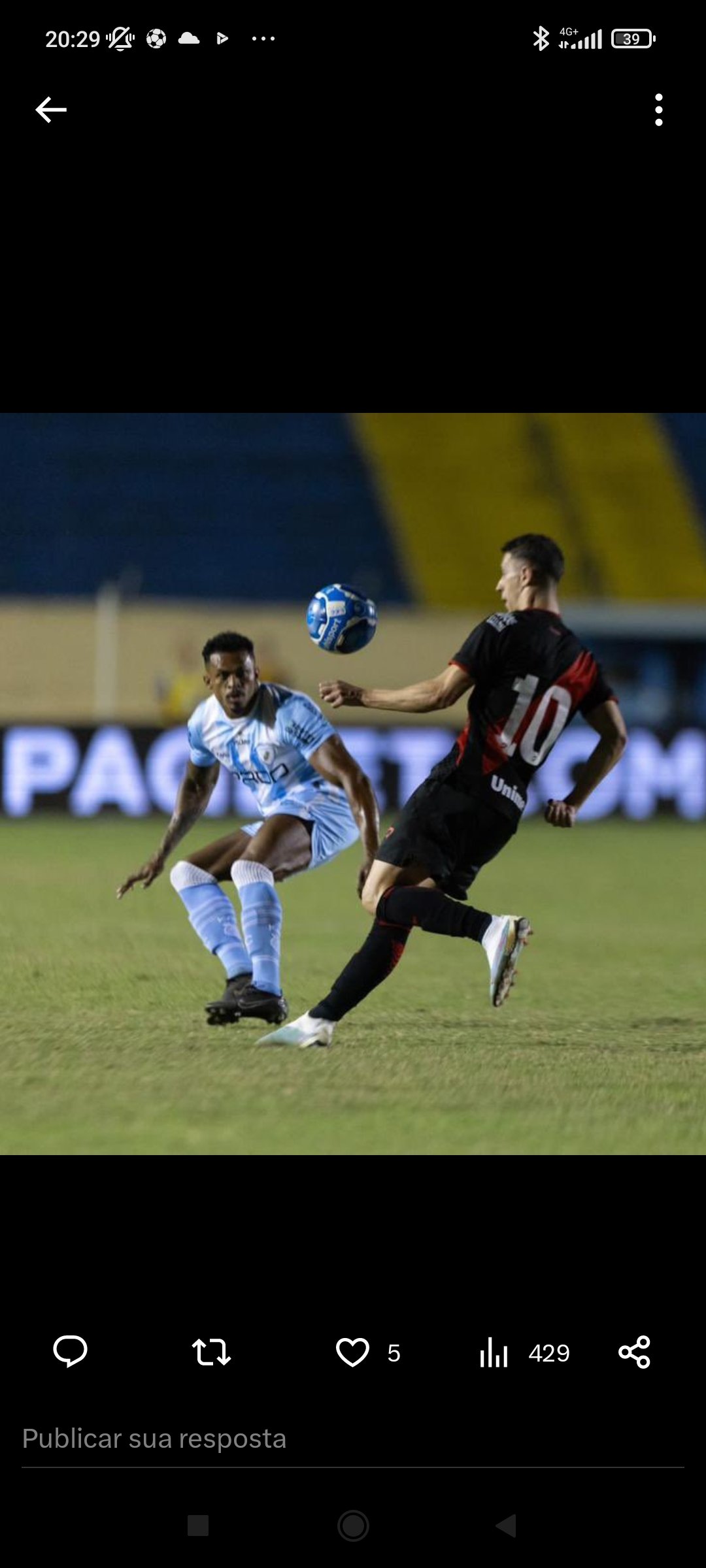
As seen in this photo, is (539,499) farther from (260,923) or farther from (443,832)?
(443,832)

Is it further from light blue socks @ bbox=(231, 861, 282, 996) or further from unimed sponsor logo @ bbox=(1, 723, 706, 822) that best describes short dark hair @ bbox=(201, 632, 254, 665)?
unimed sponsor logo @ bbox=(1, 723, 706, 822)

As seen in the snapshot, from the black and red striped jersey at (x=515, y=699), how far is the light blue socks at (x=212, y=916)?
1.05 metres

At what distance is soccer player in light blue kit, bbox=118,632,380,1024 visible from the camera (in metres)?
6.43

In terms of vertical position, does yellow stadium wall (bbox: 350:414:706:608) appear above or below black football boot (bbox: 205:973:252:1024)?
above

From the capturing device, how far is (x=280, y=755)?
21.9 ft
